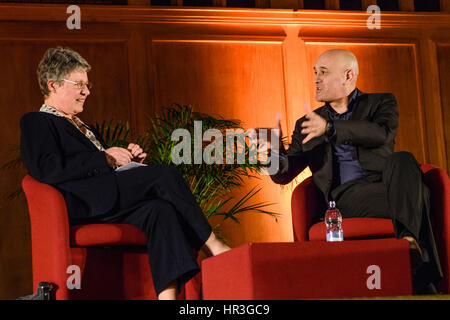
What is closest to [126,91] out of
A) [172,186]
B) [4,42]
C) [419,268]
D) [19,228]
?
[4,42]

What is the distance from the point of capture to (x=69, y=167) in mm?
2799

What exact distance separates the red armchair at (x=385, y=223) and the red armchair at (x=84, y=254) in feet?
2.71

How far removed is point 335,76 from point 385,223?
0.91m

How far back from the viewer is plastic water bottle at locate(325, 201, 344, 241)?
9.67 feet

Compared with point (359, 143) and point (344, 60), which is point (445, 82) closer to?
point (344, 60)

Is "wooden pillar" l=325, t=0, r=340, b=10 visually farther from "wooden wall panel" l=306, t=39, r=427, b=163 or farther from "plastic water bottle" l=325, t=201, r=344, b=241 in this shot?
"plastic water bottle" l=325, t=201, r=344, b=241

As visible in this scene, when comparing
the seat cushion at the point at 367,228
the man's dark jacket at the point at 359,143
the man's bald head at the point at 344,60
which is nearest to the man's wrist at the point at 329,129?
the man's dark jacket at the point at 359,143

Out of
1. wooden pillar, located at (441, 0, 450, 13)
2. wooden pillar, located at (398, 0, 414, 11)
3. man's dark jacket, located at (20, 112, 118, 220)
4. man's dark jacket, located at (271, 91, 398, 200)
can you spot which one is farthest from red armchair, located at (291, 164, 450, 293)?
wooden pillar, located at (441, 0, 450, 13)

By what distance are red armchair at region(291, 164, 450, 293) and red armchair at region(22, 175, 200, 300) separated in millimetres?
826

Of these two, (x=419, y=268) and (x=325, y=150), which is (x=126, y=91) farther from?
(x=419, y=268)

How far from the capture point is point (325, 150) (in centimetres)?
343

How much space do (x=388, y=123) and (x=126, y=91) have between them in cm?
215

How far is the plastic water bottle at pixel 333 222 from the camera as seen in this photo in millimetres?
2946

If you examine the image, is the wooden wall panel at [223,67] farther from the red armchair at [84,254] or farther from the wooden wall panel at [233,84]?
the red armchair at [84,254]
